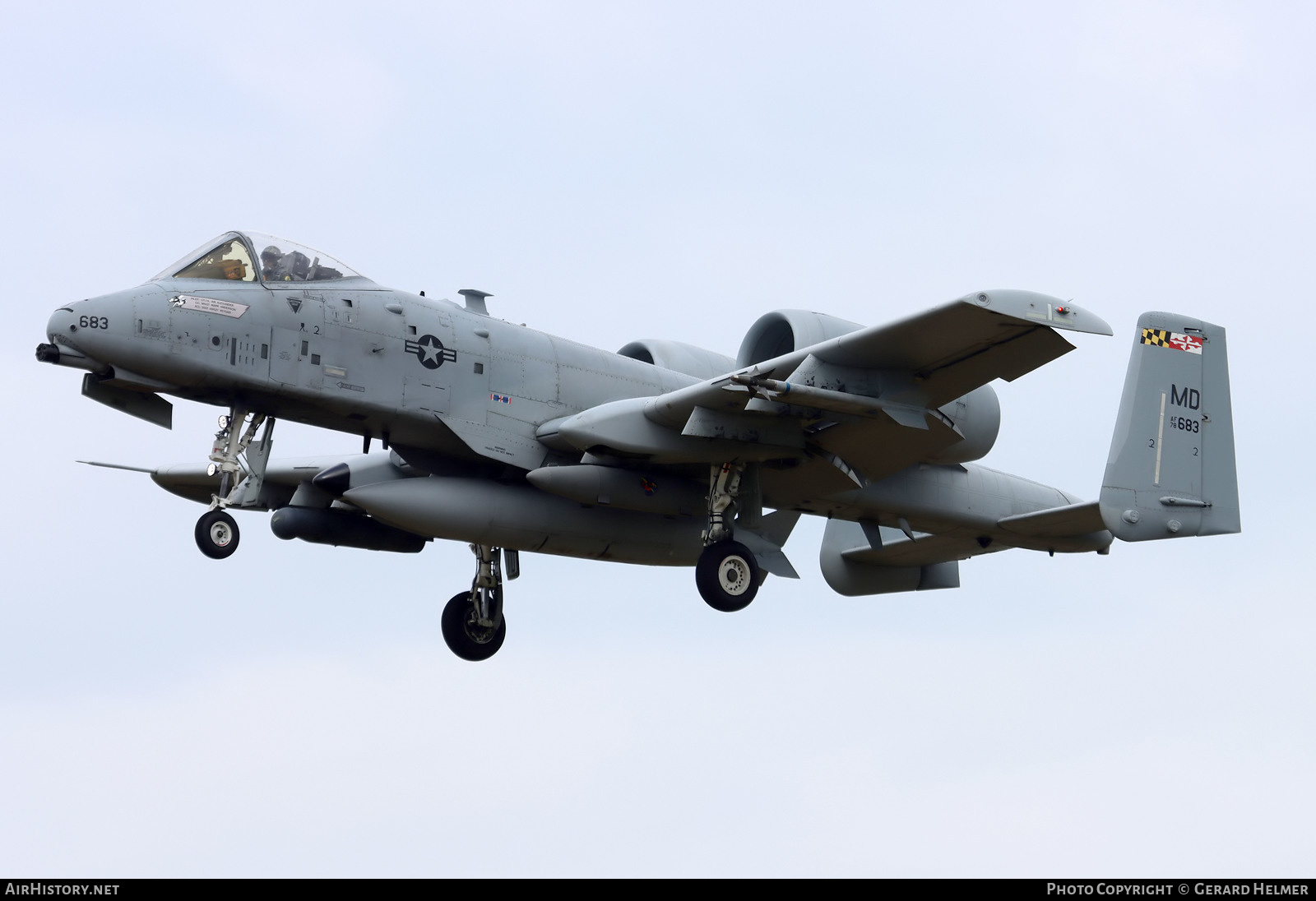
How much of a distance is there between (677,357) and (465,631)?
→ 14.3ft

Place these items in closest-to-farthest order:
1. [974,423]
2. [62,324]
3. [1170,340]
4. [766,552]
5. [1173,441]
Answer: [62,324] < [974,423] < [766,552] < [1173,441] < [1170,340]

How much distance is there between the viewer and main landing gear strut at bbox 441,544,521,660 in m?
21.8

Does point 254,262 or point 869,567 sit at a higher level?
point 254,262

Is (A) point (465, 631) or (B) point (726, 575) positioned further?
(A) point (465, 631)

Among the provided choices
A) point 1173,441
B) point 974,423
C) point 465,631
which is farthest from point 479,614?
point 1173,441

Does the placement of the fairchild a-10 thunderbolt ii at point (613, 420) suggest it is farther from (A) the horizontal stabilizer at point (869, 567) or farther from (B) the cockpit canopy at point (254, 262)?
(A) the horizontal stabilizer at point (869, 567)

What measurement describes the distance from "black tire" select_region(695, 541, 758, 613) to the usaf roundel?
354 cm

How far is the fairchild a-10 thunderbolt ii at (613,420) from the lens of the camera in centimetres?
1758

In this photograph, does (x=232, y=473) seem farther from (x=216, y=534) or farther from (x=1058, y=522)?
(x=1058, y=522)

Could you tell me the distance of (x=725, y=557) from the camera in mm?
19109

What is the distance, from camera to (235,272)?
714 inches

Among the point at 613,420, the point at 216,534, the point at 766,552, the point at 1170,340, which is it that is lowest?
the point at 766,552

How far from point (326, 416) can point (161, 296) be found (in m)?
2.10
